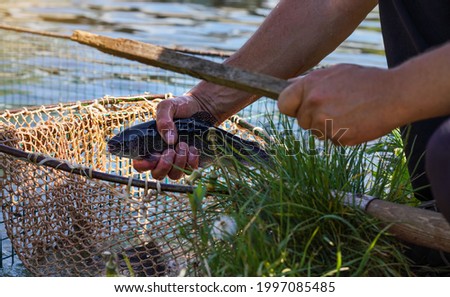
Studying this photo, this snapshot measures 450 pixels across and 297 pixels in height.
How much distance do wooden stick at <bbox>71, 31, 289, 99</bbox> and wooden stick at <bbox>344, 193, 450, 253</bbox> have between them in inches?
17.0

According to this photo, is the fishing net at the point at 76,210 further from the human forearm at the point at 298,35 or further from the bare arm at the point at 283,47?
the human forearm at the point at 298,35

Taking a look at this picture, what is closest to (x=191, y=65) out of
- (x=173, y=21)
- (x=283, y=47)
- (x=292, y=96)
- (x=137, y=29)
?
(x=292, y=96)

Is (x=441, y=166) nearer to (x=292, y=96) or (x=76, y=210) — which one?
(x=292, y=96)

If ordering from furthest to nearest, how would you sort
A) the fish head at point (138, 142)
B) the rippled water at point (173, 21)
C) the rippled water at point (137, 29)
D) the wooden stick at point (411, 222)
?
the rippled water at point (173, 21)
the rippled water at point (137, 29)
the fish head at point (138, 142)
the wooden stick at point (411, 222)

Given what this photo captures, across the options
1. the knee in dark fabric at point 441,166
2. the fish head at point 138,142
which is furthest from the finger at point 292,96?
the fish head at point 138,142

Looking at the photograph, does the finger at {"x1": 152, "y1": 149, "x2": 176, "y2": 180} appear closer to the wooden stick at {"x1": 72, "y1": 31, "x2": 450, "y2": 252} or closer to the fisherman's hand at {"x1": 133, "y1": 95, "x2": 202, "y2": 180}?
the fisherman's hand at {"x1": 133, "y1": 95, "x2": 202, "y2": 180}

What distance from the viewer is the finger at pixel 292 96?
187 cm

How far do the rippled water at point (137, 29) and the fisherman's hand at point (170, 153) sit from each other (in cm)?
274

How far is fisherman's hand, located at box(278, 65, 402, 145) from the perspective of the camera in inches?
71.5

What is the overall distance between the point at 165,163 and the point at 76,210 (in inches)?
15.5

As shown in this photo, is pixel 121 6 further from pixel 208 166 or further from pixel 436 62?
pixel 436 62

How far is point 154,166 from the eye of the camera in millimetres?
2658
